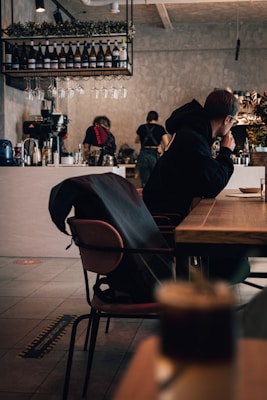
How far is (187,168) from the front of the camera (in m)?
2.98

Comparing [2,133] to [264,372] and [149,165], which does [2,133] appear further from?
[264,372]

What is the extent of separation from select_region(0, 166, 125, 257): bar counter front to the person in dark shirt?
2.73m

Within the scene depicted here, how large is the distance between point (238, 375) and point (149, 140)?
8.92m

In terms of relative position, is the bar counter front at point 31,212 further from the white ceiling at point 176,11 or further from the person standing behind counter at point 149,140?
the white ceiling at point 176,11

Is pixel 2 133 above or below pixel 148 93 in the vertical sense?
below

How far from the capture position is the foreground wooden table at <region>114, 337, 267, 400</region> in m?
0.61

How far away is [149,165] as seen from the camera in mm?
9578

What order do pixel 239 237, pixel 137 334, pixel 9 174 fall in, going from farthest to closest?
1. pixel 9 174
2. pixel 137 334
3. pixel 239 237

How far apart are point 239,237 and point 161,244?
836 mm

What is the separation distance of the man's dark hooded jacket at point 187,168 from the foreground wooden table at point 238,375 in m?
2.20

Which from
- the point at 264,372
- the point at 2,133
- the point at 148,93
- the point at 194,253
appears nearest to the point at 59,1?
the point at 148,93

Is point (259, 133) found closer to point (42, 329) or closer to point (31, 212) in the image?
point (42, 329)

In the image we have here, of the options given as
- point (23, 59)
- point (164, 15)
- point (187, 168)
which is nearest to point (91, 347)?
point (187, 168)

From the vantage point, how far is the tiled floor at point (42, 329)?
2.62 metres
